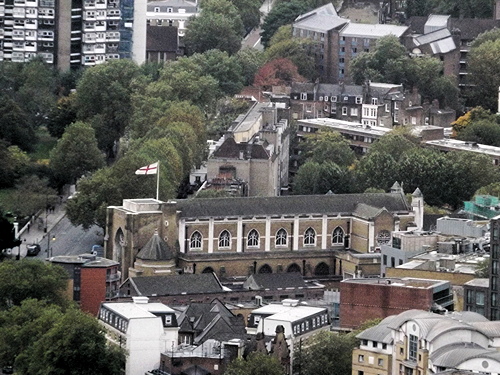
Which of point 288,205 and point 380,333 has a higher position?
point 288,205

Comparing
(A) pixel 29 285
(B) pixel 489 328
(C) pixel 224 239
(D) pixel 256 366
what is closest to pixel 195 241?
(C) pixel 224 239

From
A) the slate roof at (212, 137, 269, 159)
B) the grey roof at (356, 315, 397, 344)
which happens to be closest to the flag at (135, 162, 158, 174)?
the slate roof at (212, 137, 269, 159)

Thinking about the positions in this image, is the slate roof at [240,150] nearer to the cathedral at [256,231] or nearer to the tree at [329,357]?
the cathedral at [256,231]

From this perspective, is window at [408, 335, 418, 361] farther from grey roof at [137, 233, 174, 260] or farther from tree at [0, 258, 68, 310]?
grey roof at [137, 233, 174, 260]

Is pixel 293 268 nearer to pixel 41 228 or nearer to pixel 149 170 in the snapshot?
pixel 149 170

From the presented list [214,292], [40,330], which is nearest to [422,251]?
[214,292]

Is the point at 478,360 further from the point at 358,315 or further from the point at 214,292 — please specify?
the point at 214,292
